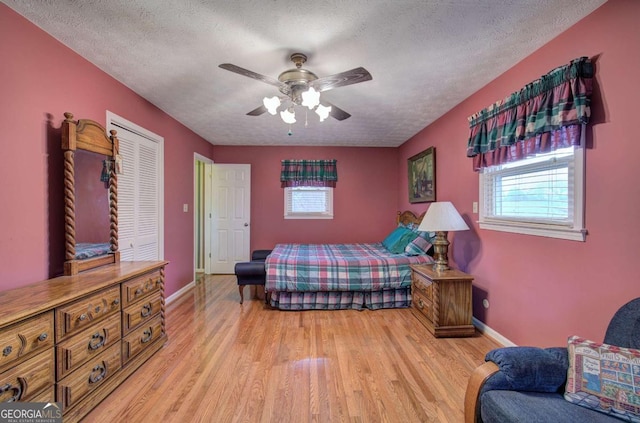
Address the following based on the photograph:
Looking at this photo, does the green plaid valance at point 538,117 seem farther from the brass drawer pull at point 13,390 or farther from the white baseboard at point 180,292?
the white baseboard at point 180,292

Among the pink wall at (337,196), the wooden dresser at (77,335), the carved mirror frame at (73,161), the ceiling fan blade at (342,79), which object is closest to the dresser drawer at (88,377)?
the wooden dresser at (77,335)

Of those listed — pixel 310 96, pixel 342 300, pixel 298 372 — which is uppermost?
pixel 310 96

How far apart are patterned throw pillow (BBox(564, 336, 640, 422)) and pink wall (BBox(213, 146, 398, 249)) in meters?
4.24

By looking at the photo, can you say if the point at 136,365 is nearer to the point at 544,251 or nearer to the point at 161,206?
the point at 161,206

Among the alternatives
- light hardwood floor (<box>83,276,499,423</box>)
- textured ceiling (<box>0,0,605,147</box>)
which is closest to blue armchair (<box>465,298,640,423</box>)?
light hardwood floor (<box>83,276,499,423</box>)

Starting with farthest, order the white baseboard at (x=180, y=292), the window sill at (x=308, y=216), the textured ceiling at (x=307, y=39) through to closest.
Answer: the window sill at (x=308, y=216) → the white baseboard at (x=180, y=292) → the textured ceiling at (x=307, y=39)

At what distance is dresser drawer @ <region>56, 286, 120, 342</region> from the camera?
59.1 inches

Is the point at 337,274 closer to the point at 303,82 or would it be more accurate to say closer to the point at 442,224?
the point at 442,224

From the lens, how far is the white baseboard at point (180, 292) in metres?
3.60

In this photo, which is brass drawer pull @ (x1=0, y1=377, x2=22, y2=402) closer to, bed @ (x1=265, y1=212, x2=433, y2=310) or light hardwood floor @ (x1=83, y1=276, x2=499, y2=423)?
light hardwood floor @ (x1=83, y1=276, x2=499, y2=423)

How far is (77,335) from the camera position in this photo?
1.60 metres

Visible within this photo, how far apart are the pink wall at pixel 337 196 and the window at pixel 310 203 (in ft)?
0.38

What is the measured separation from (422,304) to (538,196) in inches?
58.9

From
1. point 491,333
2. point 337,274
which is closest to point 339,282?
point 337,274
